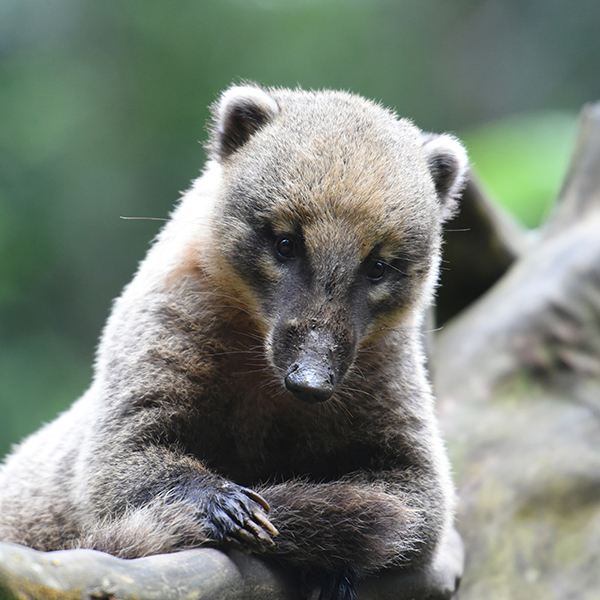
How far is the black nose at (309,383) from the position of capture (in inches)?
101

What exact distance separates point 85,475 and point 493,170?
7167mm

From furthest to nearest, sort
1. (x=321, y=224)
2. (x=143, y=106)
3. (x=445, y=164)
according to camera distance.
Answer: (x=143, y=106)
(x=445, y=164)
(x=321, y=224)

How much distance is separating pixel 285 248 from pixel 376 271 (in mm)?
431

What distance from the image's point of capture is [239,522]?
253cm

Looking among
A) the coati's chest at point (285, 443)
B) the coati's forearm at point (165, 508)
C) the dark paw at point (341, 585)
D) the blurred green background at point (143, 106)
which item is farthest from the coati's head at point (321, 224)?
the blurred green background at point (143, 106)

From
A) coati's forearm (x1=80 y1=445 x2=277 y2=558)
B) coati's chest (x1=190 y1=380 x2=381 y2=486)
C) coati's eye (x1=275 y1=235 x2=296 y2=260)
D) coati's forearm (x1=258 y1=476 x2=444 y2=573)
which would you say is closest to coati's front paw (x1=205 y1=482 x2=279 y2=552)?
coati's forearm (x1=80 y1=445 x2=277 y2=558)

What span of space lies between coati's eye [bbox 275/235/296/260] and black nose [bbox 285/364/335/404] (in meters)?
0.61

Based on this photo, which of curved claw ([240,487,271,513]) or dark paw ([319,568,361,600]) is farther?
dark paw ([319,568,361,600])

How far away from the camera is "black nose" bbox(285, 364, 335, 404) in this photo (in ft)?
8.39

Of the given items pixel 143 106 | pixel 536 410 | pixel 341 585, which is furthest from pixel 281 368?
pixel 143 106

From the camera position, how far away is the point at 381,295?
315cm

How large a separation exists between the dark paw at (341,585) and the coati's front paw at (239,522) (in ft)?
1.17

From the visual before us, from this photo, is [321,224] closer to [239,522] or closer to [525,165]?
[239,522]

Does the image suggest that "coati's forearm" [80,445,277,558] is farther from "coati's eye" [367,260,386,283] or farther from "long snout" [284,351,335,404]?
"coati's eye" [367,260,386,283]
